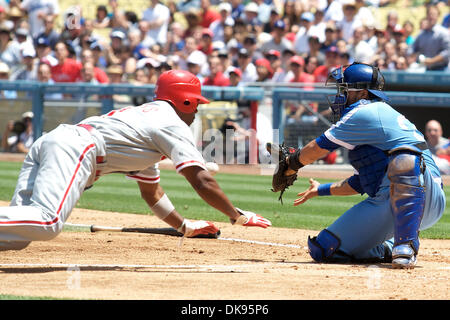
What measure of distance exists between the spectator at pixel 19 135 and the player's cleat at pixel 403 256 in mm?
11800

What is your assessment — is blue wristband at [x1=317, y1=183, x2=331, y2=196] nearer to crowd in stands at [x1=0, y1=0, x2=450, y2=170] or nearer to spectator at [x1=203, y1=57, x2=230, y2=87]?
crowd in stands at [x1=0, y1=0, x2=450, y2=170]

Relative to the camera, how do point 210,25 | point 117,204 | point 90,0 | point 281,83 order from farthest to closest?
point 90,0
point 210,25
point 281,83
point 117,204

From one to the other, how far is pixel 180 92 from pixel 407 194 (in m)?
1.80

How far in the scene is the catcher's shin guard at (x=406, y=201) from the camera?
563cm

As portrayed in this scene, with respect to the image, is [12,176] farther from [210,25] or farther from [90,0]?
[90,0]

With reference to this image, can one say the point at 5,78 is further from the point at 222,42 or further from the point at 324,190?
the point at 324,190

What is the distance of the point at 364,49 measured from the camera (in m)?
15.6

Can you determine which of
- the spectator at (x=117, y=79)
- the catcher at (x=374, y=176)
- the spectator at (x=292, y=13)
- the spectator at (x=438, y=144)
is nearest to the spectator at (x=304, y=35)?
the spectator at (x=292, y=13)

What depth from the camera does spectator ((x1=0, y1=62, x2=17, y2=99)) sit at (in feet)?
55.3

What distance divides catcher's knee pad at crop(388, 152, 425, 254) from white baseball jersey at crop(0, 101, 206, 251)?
1422 millimetres

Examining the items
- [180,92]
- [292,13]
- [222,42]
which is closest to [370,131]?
[180,92]

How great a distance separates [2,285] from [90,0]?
1956cm

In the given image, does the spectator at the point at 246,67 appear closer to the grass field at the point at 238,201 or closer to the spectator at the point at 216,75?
the spectator at the point at 216,75

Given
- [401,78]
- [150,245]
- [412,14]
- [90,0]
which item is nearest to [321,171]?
[401,78]
